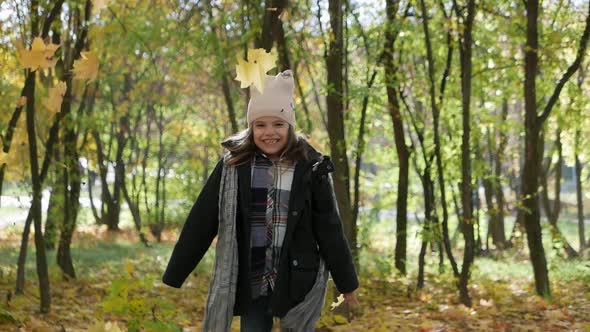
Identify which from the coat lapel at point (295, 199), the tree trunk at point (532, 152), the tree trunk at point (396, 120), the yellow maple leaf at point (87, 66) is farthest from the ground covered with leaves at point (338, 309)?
the yellow maple leaf at point (87, 66)

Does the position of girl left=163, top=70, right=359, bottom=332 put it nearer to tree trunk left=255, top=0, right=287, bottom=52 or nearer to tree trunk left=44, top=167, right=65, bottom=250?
tree trunk left=255, top=0, right=287, bottom=52

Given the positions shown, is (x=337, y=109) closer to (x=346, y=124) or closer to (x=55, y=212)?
(x=346, y=124)

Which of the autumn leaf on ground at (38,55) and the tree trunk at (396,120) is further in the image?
the tree trunk at (396,120)

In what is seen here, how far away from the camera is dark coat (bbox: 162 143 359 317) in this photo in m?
3.04

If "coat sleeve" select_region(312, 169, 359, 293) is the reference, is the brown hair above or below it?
above

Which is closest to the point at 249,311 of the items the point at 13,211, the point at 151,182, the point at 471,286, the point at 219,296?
the point at 219,296

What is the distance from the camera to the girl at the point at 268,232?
3.05 meters

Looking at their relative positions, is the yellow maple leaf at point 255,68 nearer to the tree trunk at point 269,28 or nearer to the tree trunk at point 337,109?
the tree trunk at point 337,109

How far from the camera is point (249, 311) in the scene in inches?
122

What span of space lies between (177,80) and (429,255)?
308 inches

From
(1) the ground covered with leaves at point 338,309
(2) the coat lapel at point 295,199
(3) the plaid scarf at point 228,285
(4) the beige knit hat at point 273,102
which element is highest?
(4) the beige knit hat at point 273,102

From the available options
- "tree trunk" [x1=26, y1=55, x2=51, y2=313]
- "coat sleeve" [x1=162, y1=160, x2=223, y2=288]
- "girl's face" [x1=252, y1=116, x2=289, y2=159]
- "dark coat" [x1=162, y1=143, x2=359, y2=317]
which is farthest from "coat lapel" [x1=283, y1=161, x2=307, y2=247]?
"tree trunk" [x1=26, y1=55, x2=51, y2=313]

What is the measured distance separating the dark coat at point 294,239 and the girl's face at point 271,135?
121 millimetres

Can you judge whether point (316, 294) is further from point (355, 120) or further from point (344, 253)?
point (355, 120)
